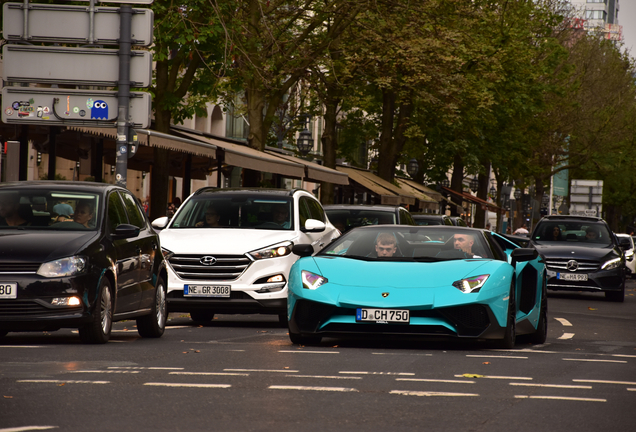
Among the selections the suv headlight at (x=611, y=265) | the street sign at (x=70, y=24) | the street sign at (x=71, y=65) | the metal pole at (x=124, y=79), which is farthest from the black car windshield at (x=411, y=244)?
the suv headlight at (x=611, y=265)

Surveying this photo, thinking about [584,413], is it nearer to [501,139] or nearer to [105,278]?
[105,278]

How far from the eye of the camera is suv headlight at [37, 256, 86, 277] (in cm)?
1023

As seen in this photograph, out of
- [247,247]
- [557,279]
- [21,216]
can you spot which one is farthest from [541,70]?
[21,216]

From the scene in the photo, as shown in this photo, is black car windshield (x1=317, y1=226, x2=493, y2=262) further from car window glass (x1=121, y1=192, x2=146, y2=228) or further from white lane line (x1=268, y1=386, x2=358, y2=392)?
white lane line (x1=268, y1=386, x2=358, y2=392)

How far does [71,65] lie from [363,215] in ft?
18.1

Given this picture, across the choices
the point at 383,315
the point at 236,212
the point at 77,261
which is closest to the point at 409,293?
the point at 383,315

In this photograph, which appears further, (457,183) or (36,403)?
(457,183)

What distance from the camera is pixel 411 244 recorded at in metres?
11.5

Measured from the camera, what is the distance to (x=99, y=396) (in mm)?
7059

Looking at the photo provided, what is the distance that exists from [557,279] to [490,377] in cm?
1552

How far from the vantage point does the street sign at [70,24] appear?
654 inches

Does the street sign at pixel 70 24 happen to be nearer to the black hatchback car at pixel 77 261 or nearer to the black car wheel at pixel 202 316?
the black car wheel at pixel 202 316

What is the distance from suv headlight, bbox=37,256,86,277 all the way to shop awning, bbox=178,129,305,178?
11.9 meters

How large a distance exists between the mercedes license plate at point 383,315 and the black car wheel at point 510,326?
1.02 metres
